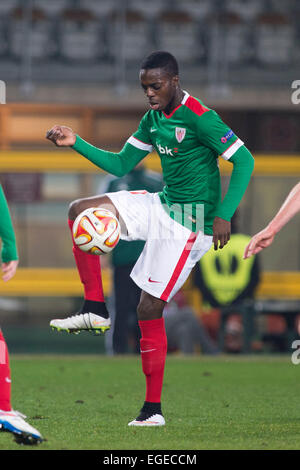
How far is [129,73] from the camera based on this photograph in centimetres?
1648

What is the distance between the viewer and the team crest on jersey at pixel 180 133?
5.25 m

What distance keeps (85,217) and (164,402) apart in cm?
180

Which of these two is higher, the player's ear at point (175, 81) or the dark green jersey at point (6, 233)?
the player's ear at point (175, 81)

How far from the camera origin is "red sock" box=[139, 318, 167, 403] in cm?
529

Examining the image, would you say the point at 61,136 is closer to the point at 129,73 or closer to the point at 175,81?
the point at 175,81

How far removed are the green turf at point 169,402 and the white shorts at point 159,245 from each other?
75cm

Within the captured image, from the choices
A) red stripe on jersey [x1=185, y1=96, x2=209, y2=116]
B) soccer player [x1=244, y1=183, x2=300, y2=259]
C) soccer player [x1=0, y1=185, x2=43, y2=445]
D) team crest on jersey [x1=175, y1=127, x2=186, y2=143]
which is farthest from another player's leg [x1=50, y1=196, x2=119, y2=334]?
soccer player [x1=244, y1=183, x2=300, y2=259]

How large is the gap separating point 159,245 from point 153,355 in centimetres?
58

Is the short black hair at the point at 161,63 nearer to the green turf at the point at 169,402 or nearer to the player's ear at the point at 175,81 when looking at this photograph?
the player's ear at the point at 175,81

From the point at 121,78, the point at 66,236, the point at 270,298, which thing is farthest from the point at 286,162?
the point at 121,78

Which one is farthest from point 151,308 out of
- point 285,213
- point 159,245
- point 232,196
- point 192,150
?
point 285,213

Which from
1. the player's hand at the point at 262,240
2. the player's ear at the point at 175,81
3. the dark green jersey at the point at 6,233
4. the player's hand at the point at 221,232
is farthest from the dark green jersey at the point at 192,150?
the dark green jersey at the point at 6,233

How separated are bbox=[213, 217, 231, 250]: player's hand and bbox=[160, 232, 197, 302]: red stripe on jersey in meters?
0.29

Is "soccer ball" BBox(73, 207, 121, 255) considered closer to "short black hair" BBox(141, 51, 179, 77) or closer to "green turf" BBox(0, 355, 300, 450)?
"short black hair" BBox(141, 51, 179, 77)
